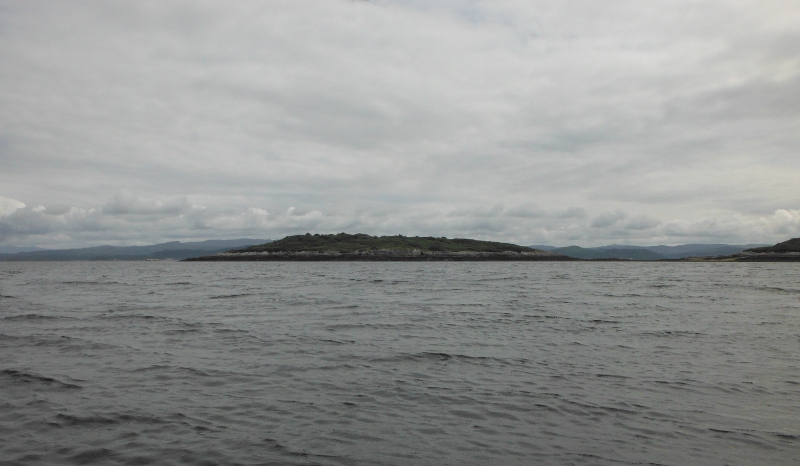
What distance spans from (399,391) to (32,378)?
10.9m

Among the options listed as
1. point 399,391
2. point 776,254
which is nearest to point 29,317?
point 399,391

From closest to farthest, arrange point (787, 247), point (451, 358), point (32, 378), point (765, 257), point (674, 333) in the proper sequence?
1. point (32, 378)
2. point (451, 358)
3. point (674, 333)
4. point (787, 247)
5. point (765, 257)

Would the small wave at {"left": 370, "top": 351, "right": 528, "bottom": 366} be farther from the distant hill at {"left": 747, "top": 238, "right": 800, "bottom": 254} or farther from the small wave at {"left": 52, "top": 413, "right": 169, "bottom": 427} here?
the distant hill at {"left": 747, "top": 238, "right": 800, "bottom": 254}

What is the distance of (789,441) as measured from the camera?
9.48m

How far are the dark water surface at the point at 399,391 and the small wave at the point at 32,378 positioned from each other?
4.1 inches

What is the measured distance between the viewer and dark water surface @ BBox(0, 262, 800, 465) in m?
9.11

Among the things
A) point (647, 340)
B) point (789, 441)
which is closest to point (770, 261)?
point (647, 340)

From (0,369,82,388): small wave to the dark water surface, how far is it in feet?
0.35

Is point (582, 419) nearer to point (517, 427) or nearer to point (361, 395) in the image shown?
point (517, 427)

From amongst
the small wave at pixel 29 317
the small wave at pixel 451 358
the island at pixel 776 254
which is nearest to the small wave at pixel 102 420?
the small wave at pixel 451 358

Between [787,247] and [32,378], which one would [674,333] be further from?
[787,247]

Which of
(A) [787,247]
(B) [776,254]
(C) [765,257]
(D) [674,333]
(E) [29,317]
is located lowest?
(E) [29,317]

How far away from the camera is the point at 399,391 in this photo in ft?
42.0

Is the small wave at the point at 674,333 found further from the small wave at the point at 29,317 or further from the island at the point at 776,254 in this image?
the island at the point at 776,254
